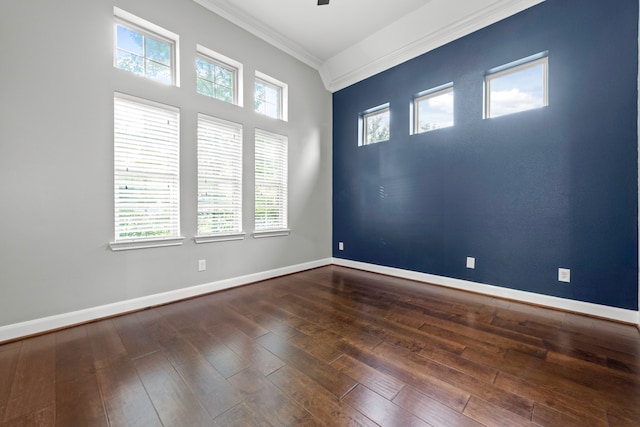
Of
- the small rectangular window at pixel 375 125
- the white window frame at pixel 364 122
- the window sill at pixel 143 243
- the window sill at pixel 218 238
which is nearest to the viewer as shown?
the window sill at pixel 143 243

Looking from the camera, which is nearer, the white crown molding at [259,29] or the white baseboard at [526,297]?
the white baseboard at [526,297]

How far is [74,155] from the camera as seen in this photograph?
2.30 m

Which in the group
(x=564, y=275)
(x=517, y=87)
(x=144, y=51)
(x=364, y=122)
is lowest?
(x=564, y=275)

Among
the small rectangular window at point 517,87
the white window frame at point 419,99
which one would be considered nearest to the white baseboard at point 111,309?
the white window frame at point 419,99

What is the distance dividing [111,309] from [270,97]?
330cm

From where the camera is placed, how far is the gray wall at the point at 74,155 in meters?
2.05

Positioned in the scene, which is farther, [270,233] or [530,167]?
[270,233]

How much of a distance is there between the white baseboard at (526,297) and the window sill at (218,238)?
2.20 metres

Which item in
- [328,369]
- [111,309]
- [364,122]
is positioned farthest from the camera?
[364,122]

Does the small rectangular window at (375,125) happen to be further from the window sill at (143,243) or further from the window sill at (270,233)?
the window sill at (143,243)

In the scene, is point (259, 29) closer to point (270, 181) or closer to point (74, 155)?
point (270, 181)

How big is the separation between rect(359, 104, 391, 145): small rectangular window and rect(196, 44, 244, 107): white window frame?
204cm

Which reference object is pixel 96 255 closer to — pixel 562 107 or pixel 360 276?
pixel 360 276

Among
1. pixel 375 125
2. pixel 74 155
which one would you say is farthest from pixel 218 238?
pixel 375 125
